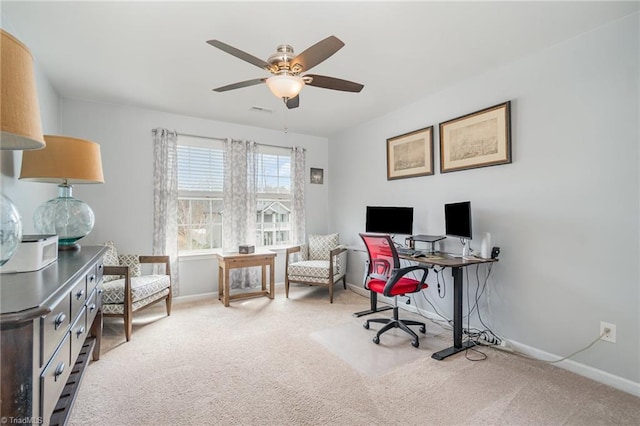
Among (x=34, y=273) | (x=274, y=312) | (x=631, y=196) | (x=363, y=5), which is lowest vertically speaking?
(x=274, y=312)

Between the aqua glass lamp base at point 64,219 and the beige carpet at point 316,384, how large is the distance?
107 centimetres

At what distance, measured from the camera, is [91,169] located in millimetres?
2250

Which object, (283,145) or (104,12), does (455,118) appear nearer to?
(283,145)

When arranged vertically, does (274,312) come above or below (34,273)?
below

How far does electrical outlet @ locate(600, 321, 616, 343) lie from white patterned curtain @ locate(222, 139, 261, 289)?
3.85 m

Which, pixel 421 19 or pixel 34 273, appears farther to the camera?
pixel 421 19

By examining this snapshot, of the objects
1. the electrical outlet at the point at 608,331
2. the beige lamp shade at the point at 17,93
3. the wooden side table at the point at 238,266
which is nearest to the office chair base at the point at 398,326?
the electrical outlet at the point at 608,331

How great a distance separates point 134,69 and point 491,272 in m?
3.91

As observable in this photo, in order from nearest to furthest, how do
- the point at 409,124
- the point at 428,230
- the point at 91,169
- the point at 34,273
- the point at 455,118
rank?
the point at 34,273, the point at 91,169, the point at 455,118, the point at 428,230, the point at 409,124

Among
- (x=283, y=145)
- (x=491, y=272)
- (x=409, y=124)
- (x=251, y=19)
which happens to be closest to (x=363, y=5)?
(x=251, y=19)

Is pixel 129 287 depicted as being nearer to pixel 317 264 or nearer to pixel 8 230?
pixel 8 230

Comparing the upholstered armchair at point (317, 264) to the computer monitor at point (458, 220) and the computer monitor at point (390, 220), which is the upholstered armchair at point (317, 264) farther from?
the computer monitor at point (458, 220)

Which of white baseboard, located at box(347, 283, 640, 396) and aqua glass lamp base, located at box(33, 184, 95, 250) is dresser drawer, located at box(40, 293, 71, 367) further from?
white baseboard, located at box(347, 283, 640, 396)

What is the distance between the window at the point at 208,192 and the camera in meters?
4.15
